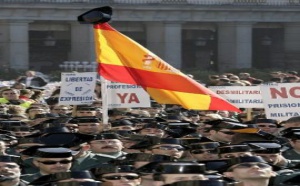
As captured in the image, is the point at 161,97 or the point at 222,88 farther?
the point at 222,88

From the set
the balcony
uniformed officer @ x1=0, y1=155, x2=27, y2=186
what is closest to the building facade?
the balcony

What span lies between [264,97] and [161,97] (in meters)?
1.98

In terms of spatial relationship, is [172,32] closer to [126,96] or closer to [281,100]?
[126,96]

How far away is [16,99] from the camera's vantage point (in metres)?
28.0

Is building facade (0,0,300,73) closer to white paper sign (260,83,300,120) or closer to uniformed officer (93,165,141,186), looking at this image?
white paper sign (260,83,300,120)

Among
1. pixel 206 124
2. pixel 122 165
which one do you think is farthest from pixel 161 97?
pixel 122 165

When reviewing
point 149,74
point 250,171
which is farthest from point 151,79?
point 250,171

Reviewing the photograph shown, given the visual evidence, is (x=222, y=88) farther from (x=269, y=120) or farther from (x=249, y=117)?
(x=269, y=120)

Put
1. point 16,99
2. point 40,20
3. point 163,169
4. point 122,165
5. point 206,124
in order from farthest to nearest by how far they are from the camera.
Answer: point 40,20 < point 16,99 < point 206,124 < point 122,165 < point 163,169

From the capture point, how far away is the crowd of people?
13.8m

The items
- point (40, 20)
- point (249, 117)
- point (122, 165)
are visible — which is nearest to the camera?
point (122, 165)

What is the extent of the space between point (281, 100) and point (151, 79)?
221cm

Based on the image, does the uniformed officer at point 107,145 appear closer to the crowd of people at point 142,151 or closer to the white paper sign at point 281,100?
the crowd of people at point 142,151

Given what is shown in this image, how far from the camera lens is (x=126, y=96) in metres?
24.6
